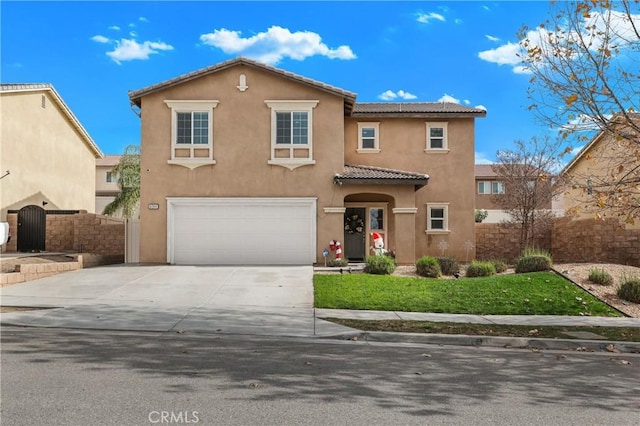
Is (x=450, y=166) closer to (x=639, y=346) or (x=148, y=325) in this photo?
(x=639, y=346)

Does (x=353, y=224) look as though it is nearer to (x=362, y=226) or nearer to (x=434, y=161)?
(x=362, y=226)

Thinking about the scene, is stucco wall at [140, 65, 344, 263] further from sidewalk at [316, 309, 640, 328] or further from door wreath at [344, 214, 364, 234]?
sidewalk at [316, 309, 640, 328]

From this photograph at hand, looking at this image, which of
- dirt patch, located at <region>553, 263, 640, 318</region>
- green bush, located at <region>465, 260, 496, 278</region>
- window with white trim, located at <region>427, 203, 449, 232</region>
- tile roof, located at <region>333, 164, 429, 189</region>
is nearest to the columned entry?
window with white trim, located at <region>427, 203, 449, 232</region>

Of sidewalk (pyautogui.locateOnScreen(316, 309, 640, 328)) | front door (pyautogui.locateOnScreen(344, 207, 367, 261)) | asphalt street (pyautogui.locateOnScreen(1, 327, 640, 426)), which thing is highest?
front door (pyautogui.locateOnScreen(344, 207, 367, 261))

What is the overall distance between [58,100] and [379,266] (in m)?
18.3

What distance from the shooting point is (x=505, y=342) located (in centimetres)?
895

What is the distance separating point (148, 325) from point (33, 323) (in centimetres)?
206

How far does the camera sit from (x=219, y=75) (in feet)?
64.8

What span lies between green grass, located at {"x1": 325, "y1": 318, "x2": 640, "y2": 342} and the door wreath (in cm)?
1137

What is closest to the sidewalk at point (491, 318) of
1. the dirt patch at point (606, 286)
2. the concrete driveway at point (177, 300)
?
the concrete driveway at point (177, 300)

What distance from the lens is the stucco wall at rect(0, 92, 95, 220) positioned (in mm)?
22141

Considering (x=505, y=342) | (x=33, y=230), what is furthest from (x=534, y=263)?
(x=33, y=230)

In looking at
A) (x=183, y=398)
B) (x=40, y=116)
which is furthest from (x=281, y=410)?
(x=40, y=116)

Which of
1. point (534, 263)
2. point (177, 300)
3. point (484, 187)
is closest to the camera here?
point (177, 300)
